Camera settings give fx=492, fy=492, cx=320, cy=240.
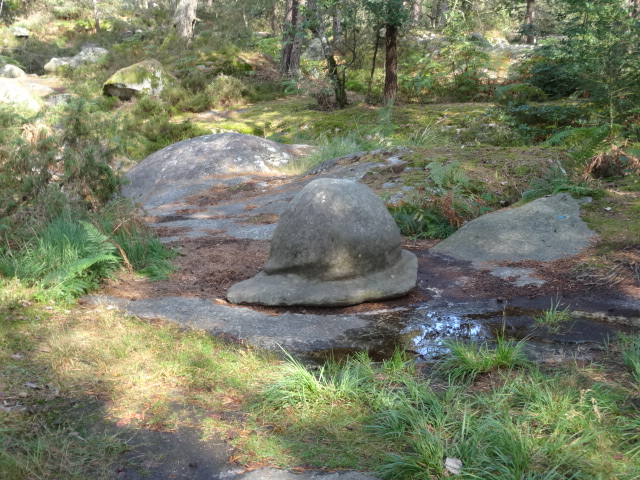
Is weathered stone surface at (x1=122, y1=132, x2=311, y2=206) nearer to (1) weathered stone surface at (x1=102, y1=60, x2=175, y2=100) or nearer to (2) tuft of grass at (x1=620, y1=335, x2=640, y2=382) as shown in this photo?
(1) weathered stone surface at (x1=102, y1=60, x2=175, y2=100)

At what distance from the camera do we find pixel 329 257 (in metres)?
4.84

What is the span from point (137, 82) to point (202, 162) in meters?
7.44

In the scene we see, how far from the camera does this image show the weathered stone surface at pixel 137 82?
16.8 meters

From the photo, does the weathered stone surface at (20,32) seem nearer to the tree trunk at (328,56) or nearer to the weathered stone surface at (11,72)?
the weathered stone surface at (11,72)

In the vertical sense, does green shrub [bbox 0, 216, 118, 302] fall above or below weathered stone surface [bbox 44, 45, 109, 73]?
below

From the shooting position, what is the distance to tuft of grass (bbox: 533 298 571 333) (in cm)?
406

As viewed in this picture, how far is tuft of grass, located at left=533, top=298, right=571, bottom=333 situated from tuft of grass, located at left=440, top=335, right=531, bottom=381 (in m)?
0.72

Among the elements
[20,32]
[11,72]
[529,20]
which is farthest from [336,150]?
[20,32]

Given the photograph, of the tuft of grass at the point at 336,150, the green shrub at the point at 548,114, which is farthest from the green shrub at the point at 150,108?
the green shrub at the point at 548,114

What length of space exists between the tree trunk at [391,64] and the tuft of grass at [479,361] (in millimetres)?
10189

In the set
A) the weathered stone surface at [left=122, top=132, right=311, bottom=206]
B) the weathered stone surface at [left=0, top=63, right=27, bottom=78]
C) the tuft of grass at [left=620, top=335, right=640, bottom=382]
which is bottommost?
the tuft of grass at [left=620, top=335, right=640, bottom=382]

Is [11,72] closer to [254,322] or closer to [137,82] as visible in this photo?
[137,82]

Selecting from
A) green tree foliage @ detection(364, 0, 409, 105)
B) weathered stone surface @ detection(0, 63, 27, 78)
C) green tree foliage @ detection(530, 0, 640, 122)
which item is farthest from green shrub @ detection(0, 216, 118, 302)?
weathered stone surface @ detection(0, 63, 27, 78)

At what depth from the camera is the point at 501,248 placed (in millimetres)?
5973
